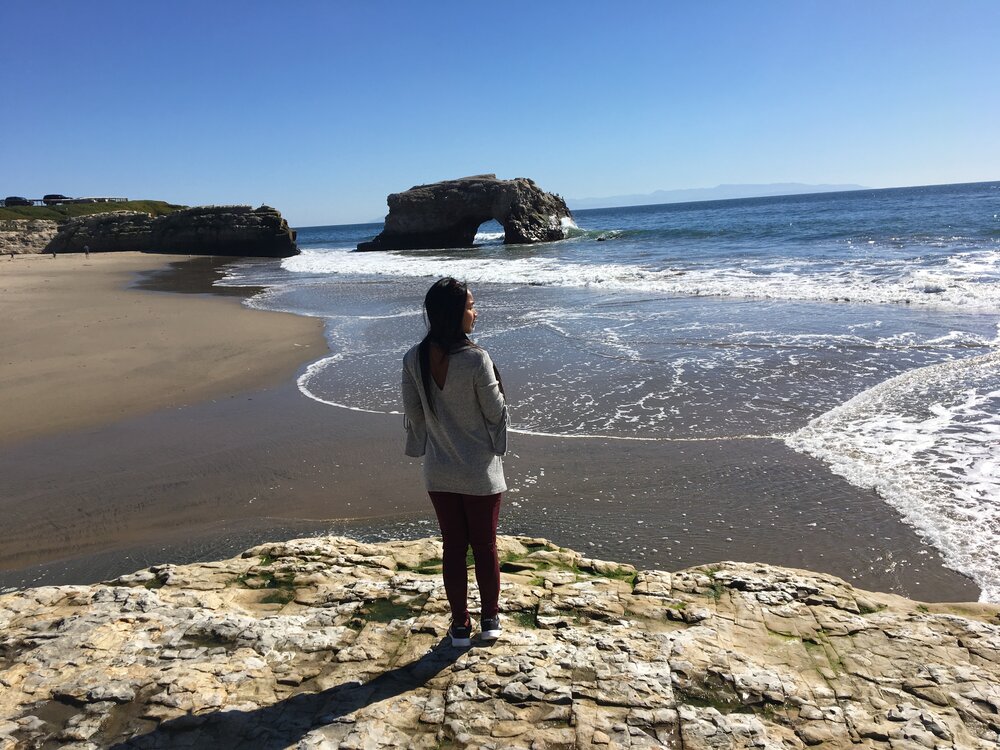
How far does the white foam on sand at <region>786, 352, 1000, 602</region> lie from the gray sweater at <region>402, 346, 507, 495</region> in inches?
123

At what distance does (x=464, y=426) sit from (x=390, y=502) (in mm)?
2681

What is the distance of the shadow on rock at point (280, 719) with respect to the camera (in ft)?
8.13

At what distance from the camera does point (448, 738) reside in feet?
8.13

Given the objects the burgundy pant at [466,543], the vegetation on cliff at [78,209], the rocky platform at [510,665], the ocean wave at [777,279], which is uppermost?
the vegetation on cliff at [78,209]

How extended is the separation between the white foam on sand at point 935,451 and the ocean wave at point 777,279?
6.83 m

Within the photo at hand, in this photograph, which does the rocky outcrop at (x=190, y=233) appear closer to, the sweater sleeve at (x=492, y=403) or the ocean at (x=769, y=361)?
the ocean at (x=769, y=361)

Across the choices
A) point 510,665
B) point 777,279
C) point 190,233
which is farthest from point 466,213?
point 510,665

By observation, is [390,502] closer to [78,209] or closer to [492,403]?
[492,403]

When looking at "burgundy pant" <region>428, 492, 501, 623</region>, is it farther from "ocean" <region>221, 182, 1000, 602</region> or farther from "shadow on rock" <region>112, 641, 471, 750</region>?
"ocean" <region>221, 182, 1000, 602</region>

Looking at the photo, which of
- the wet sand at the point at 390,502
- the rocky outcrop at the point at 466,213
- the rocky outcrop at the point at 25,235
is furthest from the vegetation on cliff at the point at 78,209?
the wet sand at the point at 390,502

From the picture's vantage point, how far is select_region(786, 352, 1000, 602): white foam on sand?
441 centimetres

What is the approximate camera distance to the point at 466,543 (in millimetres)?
3150

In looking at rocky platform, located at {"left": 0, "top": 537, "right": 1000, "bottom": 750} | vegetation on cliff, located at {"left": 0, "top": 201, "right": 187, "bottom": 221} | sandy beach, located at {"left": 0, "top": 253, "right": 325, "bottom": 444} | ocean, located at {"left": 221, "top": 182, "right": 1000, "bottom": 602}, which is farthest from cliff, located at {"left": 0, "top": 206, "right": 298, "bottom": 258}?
rocky platform, located at {"left": 0, "top": 537, "right": 1000, "bottom": 750}

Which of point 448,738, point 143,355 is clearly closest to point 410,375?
point 448,738
